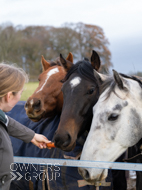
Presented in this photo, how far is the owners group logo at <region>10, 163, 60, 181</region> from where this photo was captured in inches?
89.9

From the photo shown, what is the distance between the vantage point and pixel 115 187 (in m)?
3.03

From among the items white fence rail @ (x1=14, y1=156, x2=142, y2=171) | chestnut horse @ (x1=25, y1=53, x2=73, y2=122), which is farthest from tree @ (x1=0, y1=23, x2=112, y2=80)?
white fence rail @ (x1=14, y1=156, x2=142, y2=171)

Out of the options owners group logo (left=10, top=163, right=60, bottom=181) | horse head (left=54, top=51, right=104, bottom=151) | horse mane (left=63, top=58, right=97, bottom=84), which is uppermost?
horse mane (left=63, top=58, right=97, bottom=84)

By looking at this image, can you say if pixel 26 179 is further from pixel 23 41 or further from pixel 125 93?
pixel 23 41

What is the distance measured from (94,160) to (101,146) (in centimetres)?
12

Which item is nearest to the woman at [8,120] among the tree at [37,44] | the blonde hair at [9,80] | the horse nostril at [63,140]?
the blonde hair at [9,80]

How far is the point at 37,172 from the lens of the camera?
2459mm

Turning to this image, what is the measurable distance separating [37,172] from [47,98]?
37.5 inches

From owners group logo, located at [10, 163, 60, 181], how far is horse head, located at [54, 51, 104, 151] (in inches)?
16.7

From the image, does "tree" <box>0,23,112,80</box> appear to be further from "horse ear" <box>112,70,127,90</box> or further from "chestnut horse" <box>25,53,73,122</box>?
"horse ear" <box>112,70,127,90</box>

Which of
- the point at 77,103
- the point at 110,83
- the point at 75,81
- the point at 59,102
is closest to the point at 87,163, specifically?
the point at 77,103

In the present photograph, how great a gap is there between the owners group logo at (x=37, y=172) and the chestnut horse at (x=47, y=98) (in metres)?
0.61

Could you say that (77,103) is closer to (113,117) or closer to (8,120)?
(113,117)

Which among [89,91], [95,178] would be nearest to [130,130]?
[95,178]
